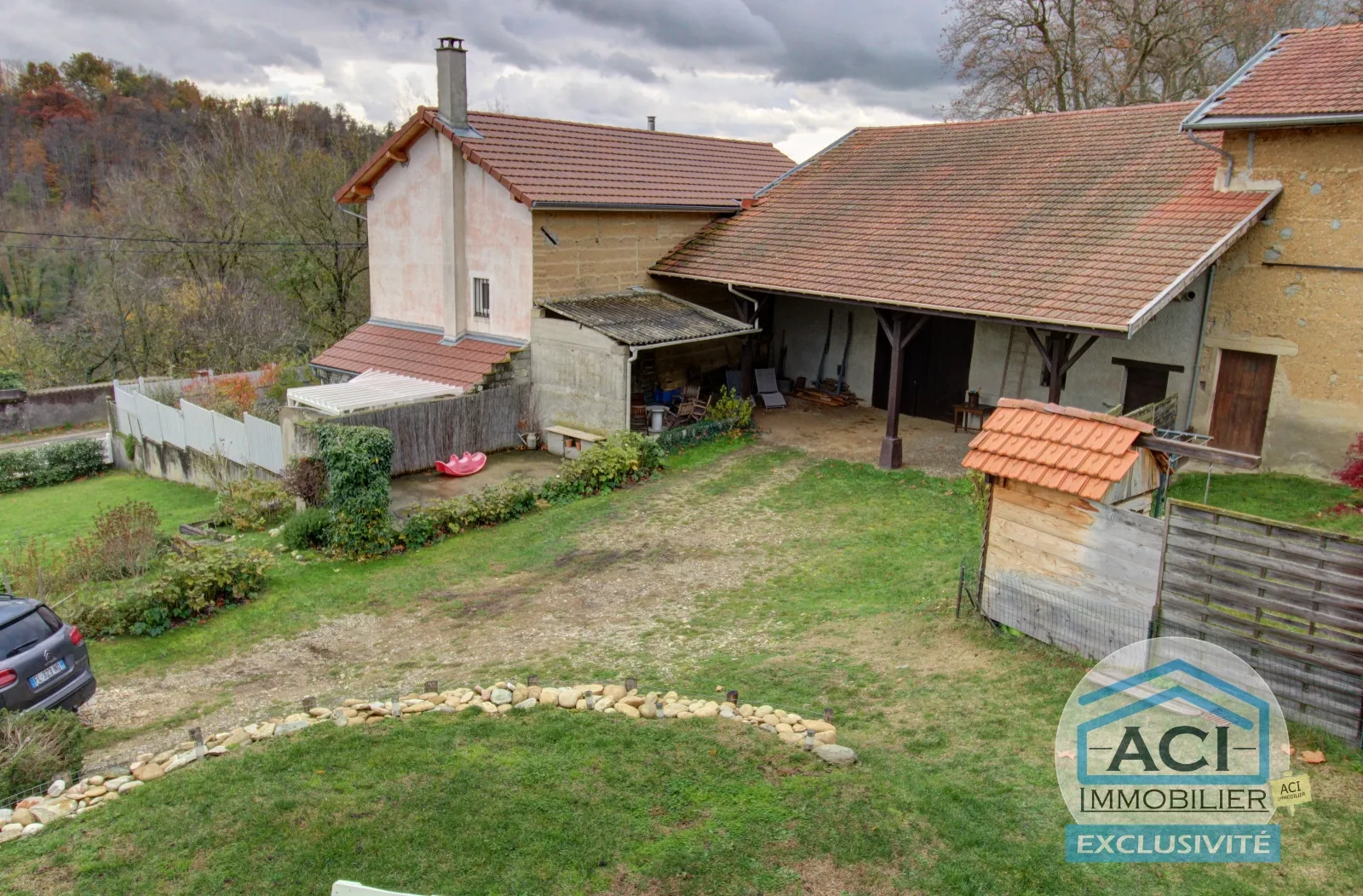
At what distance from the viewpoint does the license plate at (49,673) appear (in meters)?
8.13

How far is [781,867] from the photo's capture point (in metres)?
5.22

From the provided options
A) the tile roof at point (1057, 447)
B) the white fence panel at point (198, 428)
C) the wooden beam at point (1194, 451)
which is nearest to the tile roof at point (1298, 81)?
the tile roof at point (1057, 447)

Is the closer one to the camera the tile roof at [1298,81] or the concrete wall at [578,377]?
the tile roof at [1298,81]

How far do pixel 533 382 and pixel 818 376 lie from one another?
22.9 ft

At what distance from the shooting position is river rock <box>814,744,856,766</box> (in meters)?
6.35

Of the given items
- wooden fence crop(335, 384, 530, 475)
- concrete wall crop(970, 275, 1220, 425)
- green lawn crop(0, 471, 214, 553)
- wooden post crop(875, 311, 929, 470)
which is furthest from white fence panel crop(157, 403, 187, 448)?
concrete wall crop(970, 275, 1220, 425)

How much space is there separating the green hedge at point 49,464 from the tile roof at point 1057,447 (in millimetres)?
24530

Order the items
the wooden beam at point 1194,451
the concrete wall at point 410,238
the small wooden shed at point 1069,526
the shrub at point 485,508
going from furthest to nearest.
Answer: the concrete wall at point 410,238 → the shrub at point 485,508 → the small wooden shed at point 1069,526 → the wooden beam at point 1194,451

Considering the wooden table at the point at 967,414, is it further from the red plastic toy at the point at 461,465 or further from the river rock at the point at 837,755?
the river rock at the point at 837,755

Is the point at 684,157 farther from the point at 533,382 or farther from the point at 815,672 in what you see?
the point at 815,672

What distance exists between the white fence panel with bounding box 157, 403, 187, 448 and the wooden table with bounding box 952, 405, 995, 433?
57.5 ft

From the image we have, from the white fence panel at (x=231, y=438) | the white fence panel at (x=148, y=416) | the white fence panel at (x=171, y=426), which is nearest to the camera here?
the white fence panel at (x=231, y=438)

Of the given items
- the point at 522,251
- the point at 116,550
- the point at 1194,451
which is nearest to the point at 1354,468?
the point at 1194,451

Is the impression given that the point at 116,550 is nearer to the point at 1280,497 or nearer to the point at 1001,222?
the point at 1001,222
